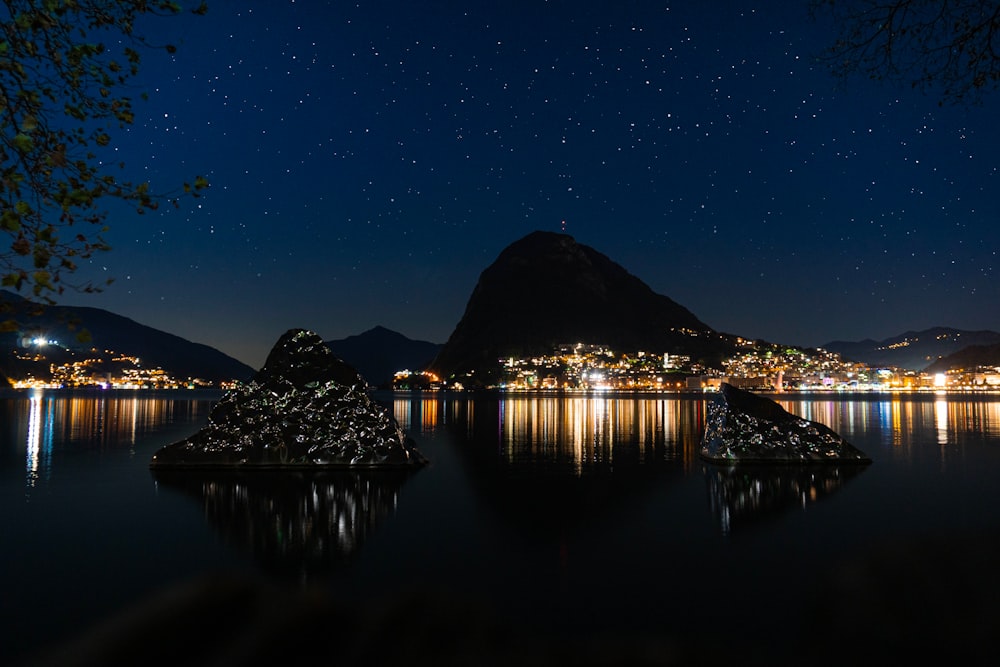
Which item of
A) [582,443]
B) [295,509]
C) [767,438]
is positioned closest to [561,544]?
[295,509]

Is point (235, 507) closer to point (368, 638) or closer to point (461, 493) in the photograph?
point (461, 493)

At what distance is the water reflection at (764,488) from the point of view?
39.9 feet

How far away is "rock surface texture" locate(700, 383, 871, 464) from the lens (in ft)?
62.3

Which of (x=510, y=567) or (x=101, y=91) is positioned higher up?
(x=101, y=91)

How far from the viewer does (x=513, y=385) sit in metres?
183

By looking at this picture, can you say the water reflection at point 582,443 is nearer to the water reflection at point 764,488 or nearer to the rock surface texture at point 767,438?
the rock surface texture at point 767,438

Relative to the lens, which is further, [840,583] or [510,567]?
[510,567]

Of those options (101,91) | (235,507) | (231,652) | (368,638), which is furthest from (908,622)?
(235,507)

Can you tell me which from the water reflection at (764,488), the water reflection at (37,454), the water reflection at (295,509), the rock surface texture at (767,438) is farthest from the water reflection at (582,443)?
the water reflection at (37,454)

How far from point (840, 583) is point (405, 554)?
561 cm

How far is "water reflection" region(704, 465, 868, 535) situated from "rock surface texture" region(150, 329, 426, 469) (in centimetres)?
860

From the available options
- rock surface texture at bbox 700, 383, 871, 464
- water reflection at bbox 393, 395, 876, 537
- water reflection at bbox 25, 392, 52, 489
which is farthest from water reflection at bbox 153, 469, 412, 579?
rock surface texture at bbox 700, 383, 871, 464

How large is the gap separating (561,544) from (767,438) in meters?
11.6

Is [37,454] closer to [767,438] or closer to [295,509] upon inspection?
[295,509]
